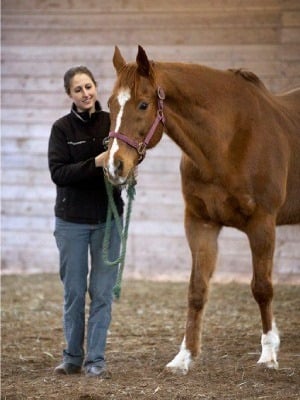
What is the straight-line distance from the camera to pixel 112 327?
20.5 ft

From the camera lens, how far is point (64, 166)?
14.9ft

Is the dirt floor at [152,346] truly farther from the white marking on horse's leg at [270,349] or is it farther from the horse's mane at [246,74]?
the horse's mane at [246,74]

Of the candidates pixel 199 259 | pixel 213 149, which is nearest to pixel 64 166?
pixel 213 149

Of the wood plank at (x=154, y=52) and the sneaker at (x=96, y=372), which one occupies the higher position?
the wood plank at (x=154, y=52)

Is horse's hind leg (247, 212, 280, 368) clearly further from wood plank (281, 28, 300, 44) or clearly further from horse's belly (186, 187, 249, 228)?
wood plank (281, 28, 300, 44)

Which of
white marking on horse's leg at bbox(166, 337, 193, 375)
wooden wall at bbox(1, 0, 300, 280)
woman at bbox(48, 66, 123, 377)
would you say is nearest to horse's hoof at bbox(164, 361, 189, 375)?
white marking on horse's leg at bbox(166, 337, 193, 375)

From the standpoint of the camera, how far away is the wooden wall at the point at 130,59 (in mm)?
8023

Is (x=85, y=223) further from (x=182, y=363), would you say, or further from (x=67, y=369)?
(x=182, y=363)

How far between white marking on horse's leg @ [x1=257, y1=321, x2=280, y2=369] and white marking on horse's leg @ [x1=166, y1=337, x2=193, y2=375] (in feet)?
1.34

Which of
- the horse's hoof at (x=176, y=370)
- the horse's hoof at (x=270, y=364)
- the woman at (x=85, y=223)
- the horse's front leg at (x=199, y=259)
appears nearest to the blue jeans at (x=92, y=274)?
the woman at (x=85, y=223)

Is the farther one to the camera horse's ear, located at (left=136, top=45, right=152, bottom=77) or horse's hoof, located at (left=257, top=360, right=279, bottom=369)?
horse's hoof, located at (left=257, top=360, right=279, bottom=369)

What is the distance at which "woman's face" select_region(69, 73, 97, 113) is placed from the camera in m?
4.51

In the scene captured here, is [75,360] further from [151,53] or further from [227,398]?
[151,53]

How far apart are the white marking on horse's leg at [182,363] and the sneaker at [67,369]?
20.3 inches
